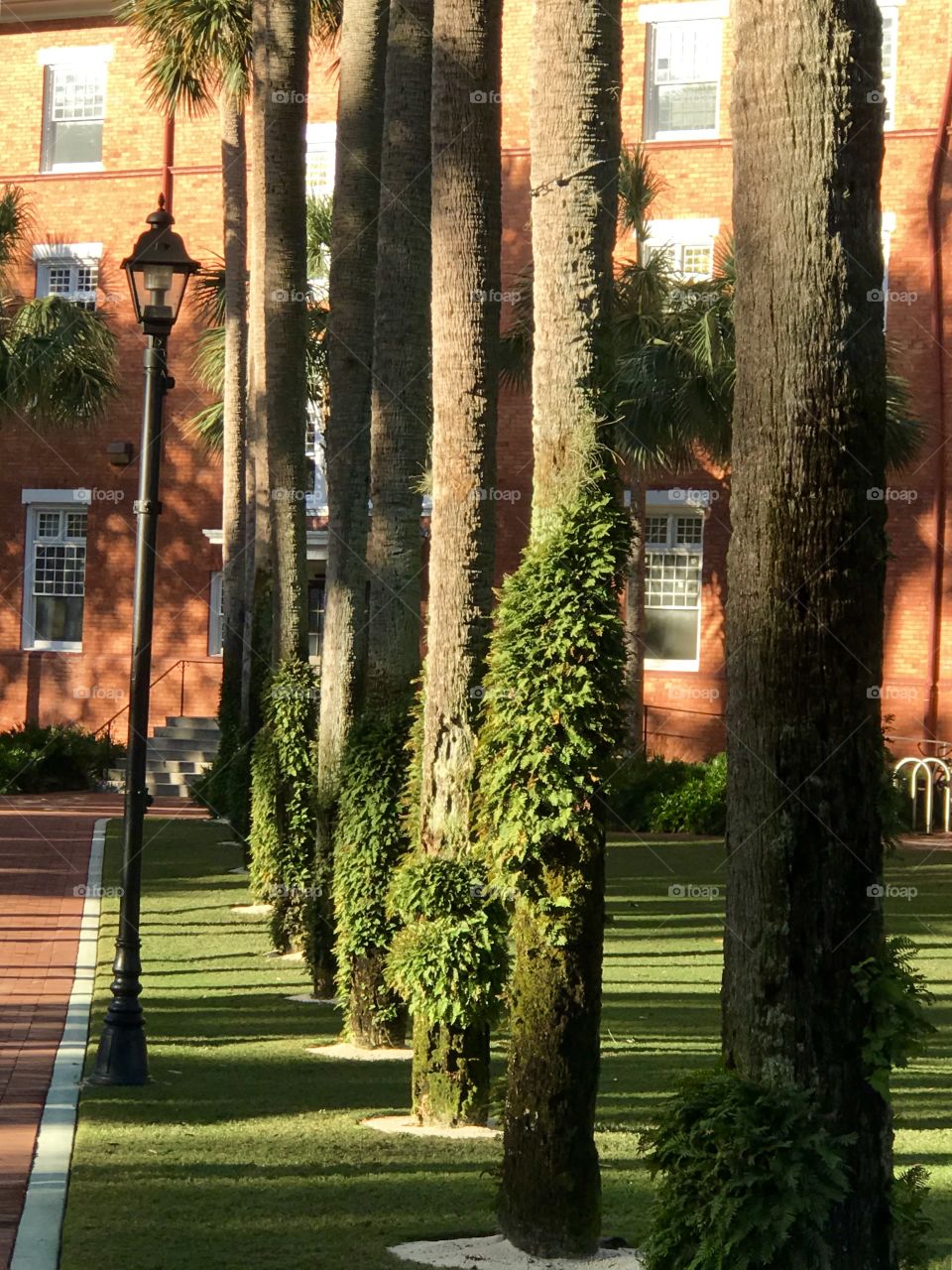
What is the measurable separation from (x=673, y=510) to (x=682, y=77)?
7057mm

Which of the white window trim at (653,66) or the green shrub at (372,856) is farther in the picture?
the white window trim at (653,66)

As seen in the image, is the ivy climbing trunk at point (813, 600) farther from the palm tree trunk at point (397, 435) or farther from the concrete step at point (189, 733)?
the concrete step at point (189, 733)

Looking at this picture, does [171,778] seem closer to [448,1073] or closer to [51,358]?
[51,358]

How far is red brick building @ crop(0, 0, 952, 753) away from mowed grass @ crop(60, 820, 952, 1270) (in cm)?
1223

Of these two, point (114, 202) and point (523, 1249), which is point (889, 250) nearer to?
point (114, 202)

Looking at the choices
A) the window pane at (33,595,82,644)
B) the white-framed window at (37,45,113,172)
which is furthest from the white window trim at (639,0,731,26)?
the window pane at (33,595,82,644)

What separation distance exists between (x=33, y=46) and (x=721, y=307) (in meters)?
17.8

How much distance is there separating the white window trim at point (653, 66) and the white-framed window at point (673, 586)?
5.97 m

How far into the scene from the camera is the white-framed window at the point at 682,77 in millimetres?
31250

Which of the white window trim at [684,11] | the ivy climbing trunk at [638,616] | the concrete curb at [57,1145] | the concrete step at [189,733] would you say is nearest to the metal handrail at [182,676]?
the concrete step at [189,733]

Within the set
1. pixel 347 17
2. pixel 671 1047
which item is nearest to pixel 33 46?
pixel 347 17

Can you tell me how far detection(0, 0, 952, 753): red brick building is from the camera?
29156mm

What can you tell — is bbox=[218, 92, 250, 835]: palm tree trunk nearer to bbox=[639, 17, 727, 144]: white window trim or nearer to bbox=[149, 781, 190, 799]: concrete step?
bbox=[149, 781, 190, 799]: concrete step

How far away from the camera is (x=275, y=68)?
1873cm
